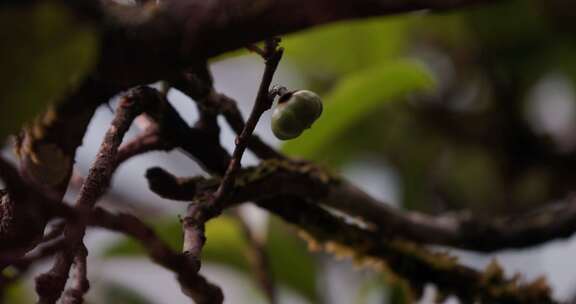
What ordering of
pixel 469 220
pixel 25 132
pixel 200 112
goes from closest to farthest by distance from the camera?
1. pixel 25 132
2. pixel 200 112
3. pixel 469 220

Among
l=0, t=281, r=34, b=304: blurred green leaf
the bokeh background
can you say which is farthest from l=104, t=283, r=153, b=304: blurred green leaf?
l=0, t=281, r=34, b=304: blurred green leaf

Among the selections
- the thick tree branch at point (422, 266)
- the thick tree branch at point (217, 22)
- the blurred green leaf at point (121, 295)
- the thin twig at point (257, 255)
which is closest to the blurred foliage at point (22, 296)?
the blurred green leaf at point (121, 295)

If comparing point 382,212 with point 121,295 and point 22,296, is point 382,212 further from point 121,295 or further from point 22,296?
point 22,296

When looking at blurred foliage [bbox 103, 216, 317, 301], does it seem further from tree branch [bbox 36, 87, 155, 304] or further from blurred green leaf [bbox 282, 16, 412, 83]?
tree branch [bbox 36, 87, 155, 304]

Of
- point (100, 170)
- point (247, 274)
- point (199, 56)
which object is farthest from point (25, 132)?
point (247, 274)

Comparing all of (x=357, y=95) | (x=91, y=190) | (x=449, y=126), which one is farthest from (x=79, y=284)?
(x=449, y=126)

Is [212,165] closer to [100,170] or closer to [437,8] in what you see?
[100,170]
